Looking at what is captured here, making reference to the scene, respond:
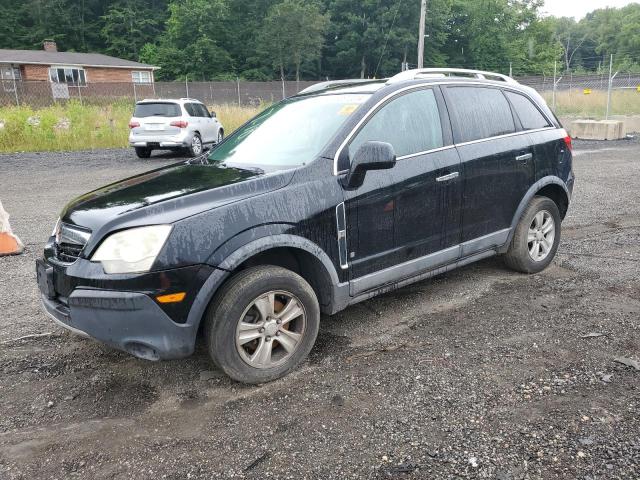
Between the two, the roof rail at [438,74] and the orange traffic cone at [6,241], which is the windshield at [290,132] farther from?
the orange traffic cone at [6,241]

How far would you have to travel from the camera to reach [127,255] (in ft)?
9.18

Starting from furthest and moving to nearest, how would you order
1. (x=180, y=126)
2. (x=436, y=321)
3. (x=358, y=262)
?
(x=180, y=126)
(x=436, y=321)
(x=358, y=262)

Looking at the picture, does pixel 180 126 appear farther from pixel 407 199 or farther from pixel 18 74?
pixel 18 74

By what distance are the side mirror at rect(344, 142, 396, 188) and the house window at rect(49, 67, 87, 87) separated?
4404cm

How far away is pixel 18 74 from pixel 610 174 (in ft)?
141

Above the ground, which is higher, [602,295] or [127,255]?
[127,255]

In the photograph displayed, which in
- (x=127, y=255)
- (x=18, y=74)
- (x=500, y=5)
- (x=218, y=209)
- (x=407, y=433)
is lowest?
(x=407, y=433)

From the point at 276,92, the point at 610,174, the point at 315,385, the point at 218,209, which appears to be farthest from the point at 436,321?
the point at 276,92

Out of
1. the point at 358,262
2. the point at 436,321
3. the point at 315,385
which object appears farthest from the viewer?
the point at 436,321

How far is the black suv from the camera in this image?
2836 millimetres

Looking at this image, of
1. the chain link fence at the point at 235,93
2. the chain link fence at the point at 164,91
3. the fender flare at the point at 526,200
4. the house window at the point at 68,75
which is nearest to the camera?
the fender flare at the point at 526,200

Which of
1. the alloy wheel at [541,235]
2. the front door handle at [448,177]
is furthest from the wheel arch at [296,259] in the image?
the alloy wheel at [541,235]

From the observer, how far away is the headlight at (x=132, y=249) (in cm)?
278

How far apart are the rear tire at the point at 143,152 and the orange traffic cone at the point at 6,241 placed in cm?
992
